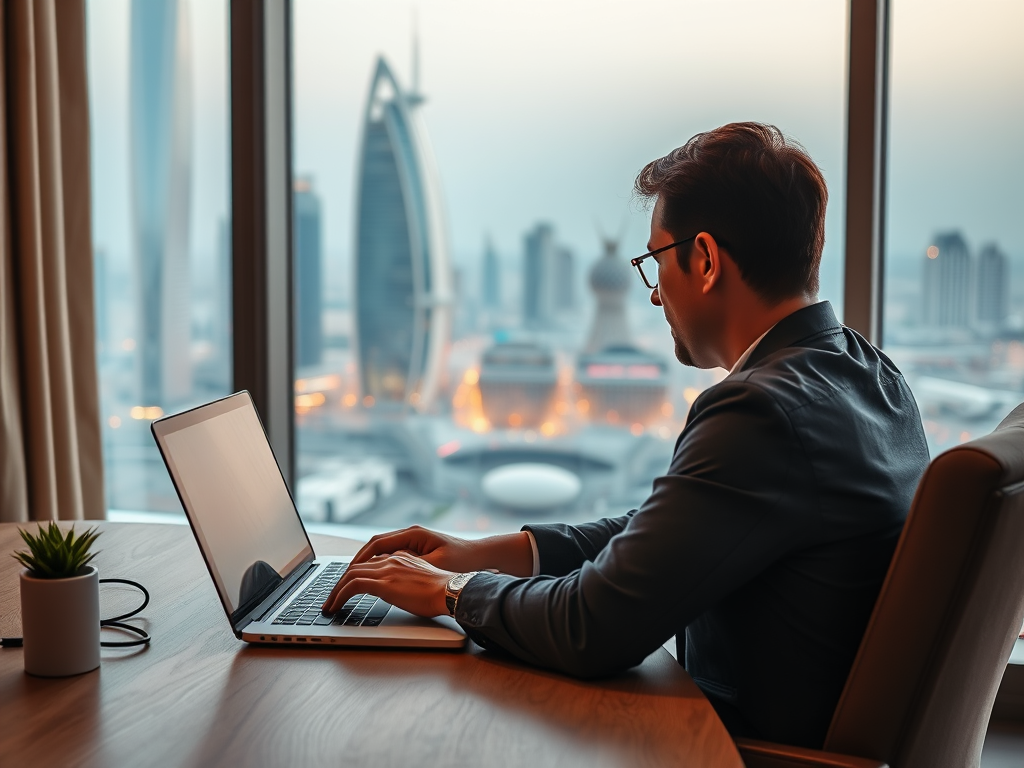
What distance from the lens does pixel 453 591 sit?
42.9 inches

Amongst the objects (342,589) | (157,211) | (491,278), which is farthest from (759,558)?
(157,211)

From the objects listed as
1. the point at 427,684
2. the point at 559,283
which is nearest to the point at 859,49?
the point at 559,283

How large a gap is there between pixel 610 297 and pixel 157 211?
1320 mm

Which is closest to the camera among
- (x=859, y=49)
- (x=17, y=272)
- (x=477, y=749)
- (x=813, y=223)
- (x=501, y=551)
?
(x=477, y=749)

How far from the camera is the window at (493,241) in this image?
2250mm

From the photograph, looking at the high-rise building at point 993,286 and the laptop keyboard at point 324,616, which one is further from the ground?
the high-rise building at point 993,286

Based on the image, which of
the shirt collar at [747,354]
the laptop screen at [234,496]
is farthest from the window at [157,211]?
the shirt collar at [747,354]

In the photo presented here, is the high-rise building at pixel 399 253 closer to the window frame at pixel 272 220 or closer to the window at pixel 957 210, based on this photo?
the window frame at pixel 272 220

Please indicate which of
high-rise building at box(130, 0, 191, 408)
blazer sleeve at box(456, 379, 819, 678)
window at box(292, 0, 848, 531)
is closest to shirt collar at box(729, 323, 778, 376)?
blazer sleeve at box(456, 379, 819, 678)

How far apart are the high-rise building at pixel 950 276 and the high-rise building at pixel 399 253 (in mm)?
1192

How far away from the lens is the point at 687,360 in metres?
1.30

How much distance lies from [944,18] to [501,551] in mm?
1665

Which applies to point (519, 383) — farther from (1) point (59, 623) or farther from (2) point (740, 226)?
(1) point (59, 623)

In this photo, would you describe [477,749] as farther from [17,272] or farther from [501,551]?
[17,272]
